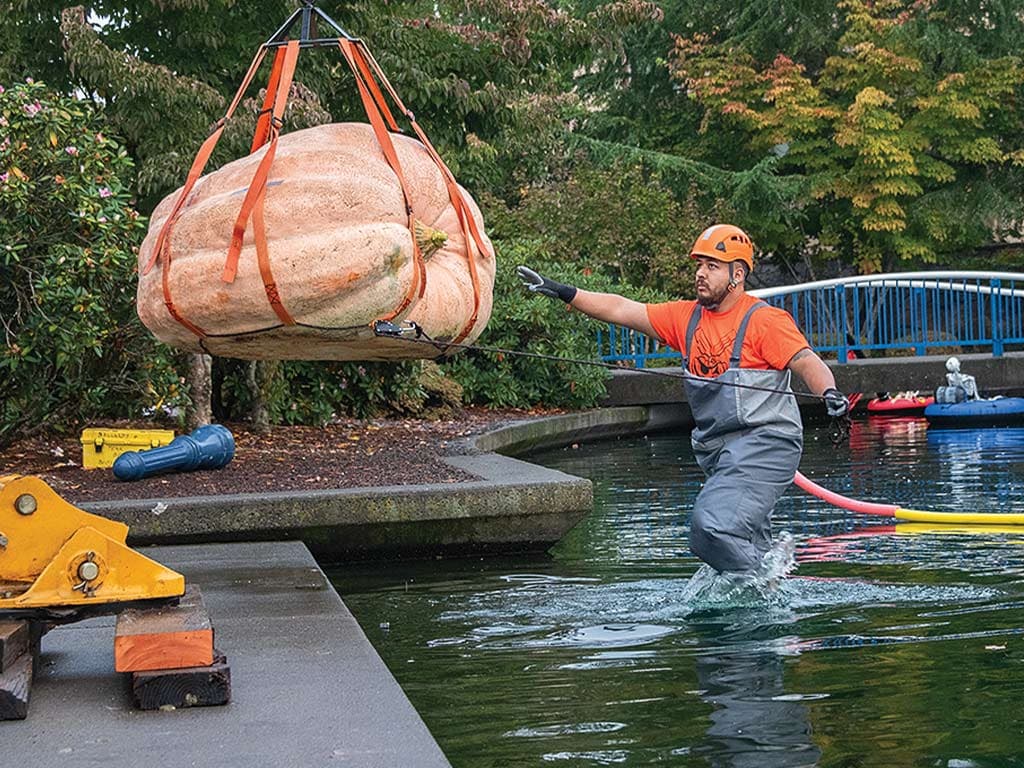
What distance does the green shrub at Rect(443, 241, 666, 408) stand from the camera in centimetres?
2077

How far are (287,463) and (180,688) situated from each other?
690 centimetres

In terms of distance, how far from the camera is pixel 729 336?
314 inches

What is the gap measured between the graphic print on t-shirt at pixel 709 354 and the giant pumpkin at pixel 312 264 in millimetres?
1797

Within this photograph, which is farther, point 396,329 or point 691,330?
point 691,330

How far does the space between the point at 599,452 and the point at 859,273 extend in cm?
1365

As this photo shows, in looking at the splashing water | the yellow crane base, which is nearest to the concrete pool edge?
the splashing water

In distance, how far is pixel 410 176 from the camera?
6.53 metres

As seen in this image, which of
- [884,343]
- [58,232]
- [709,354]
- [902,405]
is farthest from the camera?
[884,343]

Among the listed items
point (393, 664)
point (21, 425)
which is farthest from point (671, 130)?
point (393, 664)

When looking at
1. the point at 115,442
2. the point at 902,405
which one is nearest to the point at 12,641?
the point at 115,442

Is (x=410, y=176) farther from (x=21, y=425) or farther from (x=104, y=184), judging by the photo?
(x=21, y=425)

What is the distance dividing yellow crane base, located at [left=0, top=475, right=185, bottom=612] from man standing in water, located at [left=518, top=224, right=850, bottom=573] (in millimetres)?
2853

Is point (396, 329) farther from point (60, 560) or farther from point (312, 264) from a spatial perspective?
point (60, 560)

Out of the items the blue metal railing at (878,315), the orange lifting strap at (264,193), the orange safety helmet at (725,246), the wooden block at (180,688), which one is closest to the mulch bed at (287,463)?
the orange safety helmet at (725,246)
